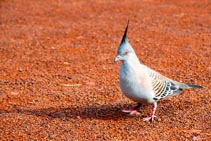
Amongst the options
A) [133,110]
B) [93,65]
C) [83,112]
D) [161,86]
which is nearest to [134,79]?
[161,86]

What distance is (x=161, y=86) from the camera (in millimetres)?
5059

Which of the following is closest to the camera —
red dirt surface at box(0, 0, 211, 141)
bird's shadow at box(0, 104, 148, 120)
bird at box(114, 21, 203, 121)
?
bird at box(114, 21, 203, 121)

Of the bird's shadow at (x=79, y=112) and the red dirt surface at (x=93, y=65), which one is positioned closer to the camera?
the red dirt surface at (x=93, y=65)

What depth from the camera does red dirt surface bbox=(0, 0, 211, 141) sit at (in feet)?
16.2

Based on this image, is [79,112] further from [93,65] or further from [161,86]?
[93,65]

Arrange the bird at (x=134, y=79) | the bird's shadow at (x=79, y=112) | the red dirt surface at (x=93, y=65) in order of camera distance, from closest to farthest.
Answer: the bird at (x=134, y=79)
the red dirt surface at (x=93, y=65)
the bird's shadow at (x=79, y=112)

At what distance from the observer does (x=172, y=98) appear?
5633mm

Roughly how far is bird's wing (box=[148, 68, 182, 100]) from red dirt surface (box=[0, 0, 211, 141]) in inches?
10.3

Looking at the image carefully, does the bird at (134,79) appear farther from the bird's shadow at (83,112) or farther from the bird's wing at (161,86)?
the bird's shadow at (83,112)

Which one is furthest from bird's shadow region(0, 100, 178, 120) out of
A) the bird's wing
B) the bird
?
the bird

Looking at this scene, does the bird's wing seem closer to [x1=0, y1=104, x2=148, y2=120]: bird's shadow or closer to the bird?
the bird

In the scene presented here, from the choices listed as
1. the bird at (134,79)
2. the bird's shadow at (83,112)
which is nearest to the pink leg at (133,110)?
the bird's shadow at (83,112)

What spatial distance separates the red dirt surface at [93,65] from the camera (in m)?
4.93

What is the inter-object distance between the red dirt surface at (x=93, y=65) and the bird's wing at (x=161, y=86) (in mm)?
261
